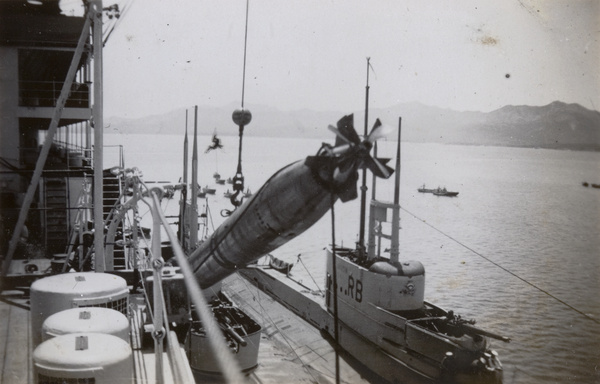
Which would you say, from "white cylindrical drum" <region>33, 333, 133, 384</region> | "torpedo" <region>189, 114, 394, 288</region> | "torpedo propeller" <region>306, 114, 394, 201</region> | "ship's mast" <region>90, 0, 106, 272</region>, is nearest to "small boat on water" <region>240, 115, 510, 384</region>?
"torpedo" <region>189, 114, 394, 288</region>

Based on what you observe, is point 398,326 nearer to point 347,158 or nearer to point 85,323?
point 347,158

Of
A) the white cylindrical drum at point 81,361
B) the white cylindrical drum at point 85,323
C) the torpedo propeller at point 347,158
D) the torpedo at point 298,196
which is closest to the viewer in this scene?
the white cylindrical drum at point 81,361

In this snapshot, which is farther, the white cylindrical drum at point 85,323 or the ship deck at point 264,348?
the ship deck at point 264,348

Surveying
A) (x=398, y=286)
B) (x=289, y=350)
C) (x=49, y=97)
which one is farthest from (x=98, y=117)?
(x=289, y=350)

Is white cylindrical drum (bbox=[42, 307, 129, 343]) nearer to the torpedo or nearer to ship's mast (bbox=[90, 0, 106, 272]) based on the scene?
the torpedo

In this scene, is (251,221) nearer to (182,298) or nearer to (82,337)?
(182,298)

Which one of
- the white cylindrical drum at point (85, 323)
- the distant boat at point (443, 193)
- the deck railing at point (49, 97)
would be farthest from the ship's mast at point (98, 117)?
the distant boat at point (443, 193)

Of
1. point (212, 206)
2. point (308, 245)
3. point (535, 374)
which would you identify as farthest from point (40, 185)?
point (212, 206)

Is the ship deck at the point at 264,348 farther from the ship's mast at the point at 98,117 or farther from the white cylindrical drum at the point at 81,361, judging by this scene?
the ship's mast at the point at 98,117
